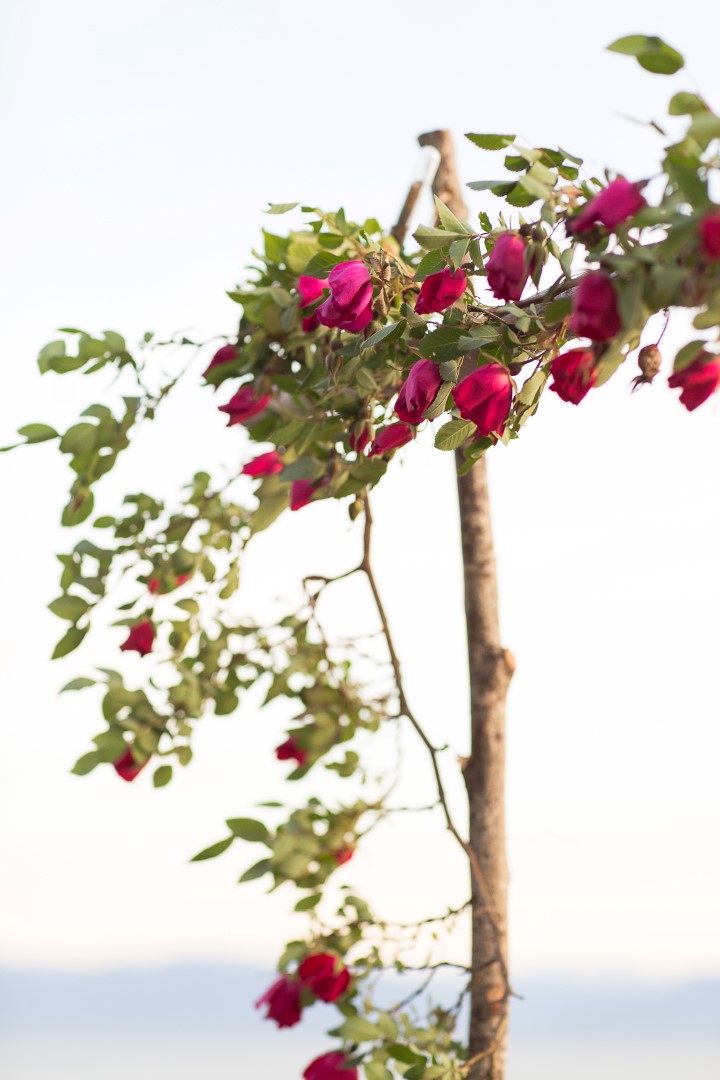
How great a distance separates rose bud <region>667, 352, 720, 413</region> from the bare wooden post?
666 millimetres

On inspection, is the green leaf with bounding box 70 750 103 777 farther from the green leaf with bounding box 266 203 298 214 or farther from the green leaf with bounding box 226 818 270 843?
the green leaf with bounding box 266 203 298 214

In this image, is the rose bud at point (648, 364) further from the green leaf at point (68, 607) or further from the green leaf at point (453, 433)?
the green leaf at point (68, 607)

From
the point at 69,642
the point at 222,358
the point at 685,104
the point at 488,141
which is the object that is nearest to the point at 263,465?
the point at 222,358

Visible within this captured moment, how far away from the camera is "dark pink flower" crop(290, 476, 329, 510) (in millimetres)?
1008

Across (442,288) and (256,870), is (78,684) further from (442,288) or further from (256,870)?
(442,288)

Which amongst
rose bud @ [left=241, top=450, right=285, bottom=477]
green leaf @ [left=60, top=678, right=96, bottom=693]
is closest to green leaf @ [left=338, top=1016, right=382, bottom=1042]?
green leaf @ [left=60, top=678, right=96, bottom=693]

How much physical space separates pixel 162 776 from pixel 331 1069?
1.05ft

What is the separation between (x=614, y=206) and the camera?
557 mm

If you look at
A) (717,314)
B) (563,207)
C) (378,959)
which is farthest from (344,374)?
(378,959)

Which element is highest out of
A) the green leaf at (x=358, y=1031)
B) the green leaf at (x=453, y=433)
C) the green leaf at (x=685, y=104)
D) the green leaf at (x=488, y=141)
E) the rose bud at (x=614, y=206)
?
the green leaf at (x=488, y=141)

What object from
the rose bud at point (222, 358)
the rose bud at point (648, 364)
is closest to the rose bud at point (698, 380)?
the rose bud at point (648, 364)

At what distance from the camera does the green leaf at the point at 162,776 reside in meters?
1.21

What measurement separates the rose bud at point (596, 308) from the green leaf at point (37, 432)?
0.68 metres

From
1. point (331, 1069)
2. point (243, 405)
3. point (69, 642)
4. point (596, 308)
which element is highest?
point (243, 405)
